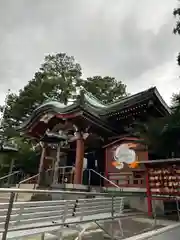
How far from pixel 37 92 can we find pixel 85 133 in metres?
19.5

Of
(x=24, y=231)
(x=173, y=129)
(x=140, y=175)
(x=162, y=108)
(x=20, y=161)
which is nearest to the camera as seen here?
(x=24, y=231)

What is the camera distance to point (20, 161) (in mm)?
19547

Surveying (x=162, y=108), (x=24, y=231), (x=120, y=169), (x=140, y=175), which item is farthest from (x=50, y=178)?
(x=24, y=231)

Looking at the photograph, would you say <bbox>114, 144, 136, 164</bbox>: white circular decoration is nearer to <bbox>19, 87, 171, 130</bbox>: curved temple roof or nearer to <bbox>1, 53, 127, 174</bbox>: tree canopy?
<bbox>19, 87, 171, 130</bbox>: curved temple roof

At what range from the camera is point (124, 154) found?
9.80m

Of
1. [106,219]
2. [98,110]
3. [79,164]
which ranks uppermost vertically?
[98,110]

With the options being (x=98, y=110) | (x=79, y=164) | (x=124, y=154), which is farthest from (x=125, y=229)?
(x=98, y=110)

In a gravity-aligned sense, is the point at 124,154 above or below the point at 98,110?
below

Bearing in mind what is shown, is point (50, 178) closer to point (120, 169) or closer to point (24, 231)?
point (120, 169)

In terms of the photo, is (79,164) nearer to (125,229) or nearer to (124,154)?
(124,154)

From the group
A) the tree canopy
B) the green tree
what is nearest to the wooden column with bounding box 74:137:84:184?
the tree canopy

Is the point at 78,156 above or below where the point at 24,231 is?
above

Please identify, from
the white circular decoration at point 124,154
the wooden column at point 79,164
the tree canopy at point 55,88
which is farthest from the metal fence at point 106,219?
the tree canopy at point 55,88

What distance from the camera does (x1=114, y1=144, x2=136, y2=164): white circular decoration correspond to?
9531 mm
